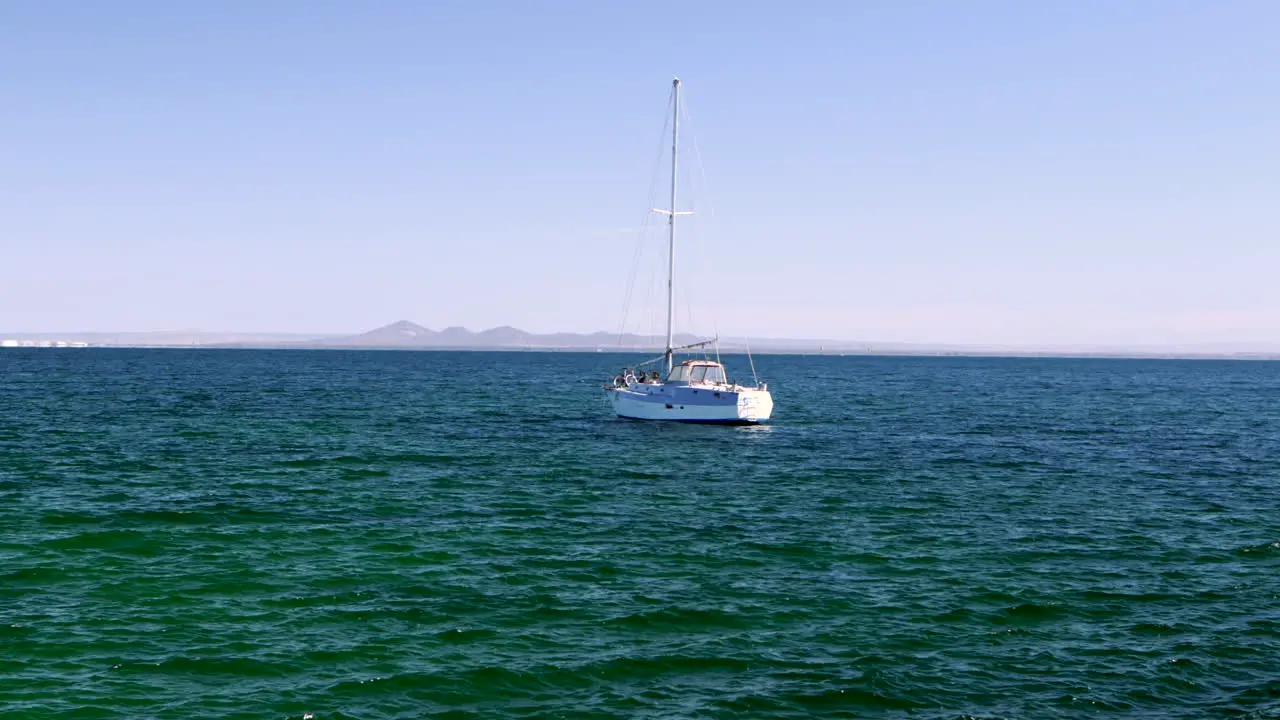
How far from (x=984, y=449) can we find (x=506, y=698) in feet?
148

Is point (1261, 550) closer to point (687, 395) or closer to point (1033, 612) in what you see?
point (1033, 612)

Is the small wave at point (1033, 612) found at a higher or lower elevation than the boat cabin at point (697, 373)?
lower

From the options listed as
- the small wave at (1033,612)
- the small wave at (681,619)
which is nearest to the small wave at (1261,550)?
the small wave at (1033,612)

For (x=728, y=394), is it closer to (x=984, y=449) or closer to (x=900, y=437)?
(x=900, y=437)

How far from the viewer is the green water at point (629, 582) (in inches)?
698

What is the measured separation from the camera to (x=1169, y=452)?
184 ft

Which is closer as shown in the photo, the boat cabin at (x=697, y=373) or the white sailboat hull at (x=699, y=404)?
the white sailboat hull at (x=699, y=404)

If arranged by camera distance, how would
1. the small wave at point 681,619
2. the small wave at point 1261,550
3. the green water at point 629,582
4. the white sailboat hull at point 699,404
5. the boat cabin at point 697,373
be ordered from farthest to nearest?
the boat cabin at point 697,373 → the white sailboat hull at point 699,404 → the small wave at point 1261,550 → the small wave at point 681,619 → the green water at point 629,582

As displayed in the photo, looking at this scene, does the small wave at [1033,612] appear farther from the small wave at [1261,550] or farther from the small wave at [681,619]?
the small wave at [1261,550]

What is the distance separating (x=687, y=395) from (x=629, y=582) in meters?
41.0

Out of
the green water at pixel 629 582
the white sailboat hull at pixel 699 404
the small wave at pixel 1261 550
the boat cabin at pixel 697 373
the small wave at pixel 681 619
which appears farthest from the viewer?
the boat cabin at pixel 697 373

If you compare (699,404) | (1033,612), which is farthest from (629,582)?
(699,404)

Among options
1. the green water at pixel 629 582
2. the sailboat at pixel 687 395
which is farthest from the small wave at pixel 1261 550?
the sailboat at pixel 687 395

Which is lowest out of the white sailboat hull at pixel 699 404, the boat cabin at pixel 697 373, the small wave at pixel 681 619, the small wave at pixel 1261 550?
the small wave at pixel 681 619
